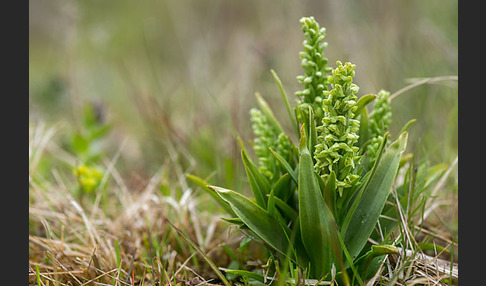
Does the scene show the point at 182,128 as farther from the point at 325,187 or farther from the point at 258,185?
the point at 325,187

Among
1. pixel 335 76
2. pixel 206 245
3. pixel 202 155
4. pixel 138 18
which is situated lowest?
pixel 206 245

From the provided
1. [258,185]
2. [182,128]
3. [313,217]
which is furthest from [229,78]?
[313,217]

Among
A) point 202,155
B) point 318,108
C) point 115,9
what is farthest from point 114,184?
point 115,9

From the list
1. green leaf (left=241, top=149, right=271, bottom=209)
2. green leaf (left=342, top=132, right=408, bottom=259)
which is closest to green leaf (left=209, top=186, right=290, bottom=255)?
green leaf (left=241, top=149, right=271, bottom=209)

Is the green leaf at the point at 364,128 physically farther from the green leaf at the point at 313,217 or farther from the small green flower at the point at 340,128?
the green leaf at the point at 313,217

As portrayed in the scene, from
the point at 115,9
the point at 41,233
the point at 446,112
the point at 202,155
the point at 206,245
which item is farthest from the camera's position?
the point at 115,9

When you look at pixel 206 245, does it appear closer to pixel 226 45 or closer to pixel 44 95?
pixel 44 95
